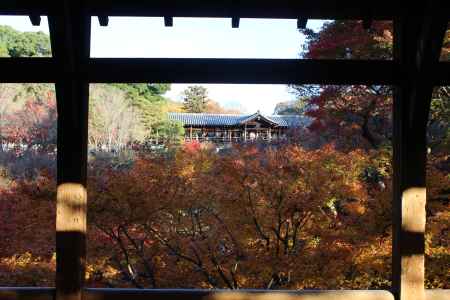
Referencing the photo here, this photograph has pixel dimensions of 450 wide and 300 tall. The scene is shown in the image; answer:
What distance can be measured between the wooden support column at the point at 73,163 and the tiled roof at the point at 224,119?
27.0ft

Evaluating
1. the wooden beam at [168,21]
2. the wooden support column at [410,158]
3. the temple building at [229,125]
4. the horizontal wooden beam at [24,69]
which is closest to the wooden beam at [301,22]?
the wooden support column at [410,158]

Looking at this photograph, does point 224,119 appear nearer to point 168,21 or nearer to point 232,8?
point 168,21

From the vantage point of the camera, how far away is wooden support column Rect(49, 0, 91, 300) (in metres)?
2.43

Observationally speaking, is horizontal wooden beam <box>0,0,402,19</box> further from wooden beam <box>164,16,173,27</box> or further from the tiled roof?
the tiled roof

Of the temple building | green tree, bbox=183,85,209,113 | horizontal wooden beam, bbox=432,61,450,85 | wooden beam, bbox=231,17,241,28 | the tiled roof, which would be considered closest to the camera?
horizontal wooden beam, bbox=432,61,450,85

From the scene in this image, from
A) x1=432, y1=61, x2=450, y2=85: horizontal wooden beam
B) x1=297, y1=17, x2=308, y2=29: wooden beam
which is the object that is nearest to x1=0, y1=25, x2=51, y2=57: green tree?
x1=297, y1=17, x2=308, y2=29: wooden beam

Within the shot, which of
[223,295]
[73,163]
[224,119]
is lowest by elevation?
[223,295]

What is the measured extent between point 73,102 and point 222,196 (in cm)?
421

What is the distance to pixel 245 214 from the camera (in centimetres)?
635

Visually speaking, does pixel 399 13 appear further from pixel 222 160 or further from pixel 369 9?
pixel 222 160

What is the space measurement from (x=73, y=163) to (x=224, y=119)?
360 inches

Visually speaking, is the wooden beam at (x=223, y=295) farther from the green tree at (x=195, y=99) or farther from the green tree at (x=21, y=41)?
the green tree at (x=21, y=41)

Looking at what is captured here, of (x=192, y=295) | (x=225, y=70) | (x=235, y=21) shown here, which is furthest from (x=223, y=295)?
(x=235, y=21)

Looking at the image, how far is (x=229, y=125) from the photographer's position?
11422 mm
